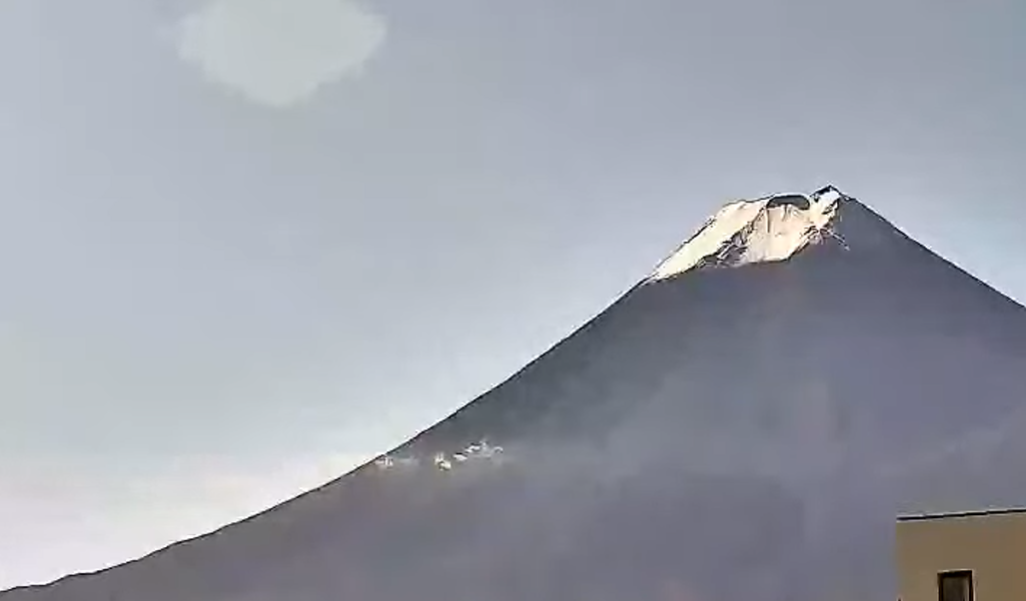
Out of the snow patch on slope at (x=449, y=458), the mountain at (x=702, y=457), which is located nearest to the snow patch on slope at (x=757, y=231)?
the mountain at (x=702, y=457)

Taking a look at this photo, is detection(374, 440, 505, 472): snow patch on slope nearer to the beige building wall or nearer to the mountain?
the mountain

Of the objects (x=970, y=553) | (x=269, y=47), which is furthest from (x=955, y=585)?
(x=269, y=47)

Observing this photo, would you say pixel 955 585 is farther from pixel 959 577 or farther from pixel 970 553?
pixel 970 553

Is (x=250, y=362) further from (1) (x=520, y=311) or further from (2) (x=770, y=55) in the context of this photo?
(2) (x=770, y=55)

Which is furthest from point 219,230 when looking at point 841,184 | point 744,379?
point 744,379

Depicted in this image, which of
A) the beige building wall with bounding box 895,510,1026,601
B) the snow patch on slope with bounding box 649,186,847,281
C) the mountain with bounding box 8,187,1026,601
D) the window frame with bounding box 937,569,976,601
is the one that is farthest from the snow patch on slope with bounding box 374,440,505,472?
the window frame with bounding box 937,569,976,601

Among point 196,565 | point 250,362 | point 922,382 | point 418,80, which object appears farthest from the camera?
point 922,382

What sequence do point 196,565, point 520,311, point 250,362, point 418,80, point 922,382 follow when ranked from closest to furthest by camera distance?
point 418,80 < point 250,362 < point 520,311 < point 196,565 < point 922,382
